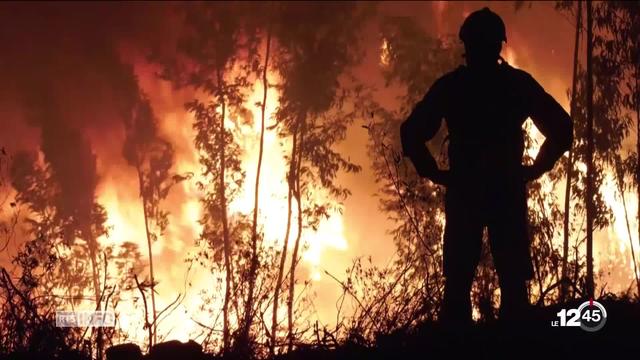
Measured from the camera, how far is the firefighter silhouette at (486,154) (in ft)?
12.3

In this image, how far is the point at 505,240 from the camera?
3754mm

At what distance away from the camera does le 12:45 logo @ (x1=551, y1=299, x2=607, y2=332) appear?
320cm

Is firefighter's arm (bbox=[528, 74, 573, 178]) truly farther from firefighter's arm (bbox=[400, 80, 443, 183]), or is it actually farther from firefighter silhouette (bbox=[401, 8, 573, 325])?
firefighter's arm (bbox=[400, 80, 443, 183])

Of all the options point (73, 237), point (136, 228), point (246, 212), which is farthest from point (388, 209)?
point (136, 228)

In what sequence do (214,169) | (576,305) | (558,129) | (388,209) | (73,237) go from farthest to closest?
(73,237) < (214,169) < (388,209) < (558,129) < (576,305)

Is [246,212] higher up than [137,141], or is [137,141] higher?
[137,141]

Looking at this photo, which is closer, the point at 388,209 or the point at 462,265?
the point at 462,265

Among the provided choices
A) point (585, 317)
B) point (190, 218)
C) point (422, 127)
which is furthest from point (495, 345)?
point (190, 218)

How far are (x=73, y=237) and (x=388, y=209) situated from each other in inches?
951

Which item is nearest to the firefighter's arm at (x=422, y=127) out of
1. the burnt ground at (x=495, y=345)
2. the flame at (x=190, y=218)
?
the burnt ground at (x=495, y=345)

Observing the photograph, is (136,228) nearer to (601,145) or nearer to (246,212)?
(246,212)

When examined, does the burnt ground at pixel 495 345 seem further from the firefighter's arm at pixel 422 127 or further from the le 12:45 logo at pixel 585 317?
the firefighter's arm at pixel 422 127

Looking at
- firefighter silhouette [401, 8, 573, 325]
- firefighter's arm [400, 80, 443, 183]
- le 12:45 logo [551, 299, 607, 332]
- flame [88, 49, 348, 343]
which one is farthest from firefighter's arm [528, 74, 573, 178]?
A: flame [88, 49, 348, 343]

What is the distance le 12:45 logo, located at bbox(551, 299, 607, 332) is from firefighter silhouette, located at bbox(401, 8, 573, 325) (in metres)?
0.36
